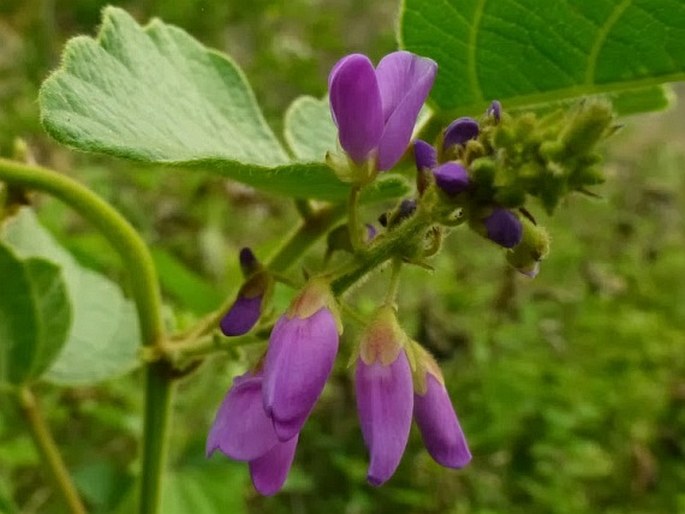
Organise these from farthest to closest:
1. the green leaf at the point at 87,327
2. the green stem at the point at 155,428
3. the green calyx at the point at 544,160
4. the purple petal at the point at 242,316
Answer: the green leaf at the point at 87,327
the green stem at the point at 155,428
the purple petal at the point at 242,316
the green calyx at the point at 544,160

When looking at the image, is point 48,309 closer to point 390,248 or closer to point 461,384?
point 390,248

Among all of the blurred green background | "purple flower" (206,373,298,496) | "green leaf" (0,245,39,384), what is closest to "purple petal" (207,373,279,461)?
"purple flower" (206,373,298,496)

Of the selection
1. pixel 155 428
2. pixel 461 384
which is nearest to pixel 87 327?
pixel 155 428

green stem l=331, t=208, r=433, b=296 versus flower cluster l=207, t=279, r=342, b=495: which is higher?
green stem l=331, t=208, r=433, b=296

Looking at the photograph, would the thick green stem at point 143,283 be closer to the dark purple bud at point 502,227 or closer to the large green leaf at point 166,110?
the large green leaf at point 166,110

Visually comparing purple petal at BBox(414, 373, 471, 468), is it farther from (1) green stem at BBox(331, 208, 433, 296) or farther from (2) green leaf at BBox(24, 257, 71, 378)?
(2) green leaf at BBox(24, 257, 71, 378)

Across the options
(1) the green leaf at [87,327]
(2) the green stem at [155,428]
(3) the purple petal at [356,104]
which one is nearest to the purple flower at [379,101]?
(3) the purple petal at [356,104]
